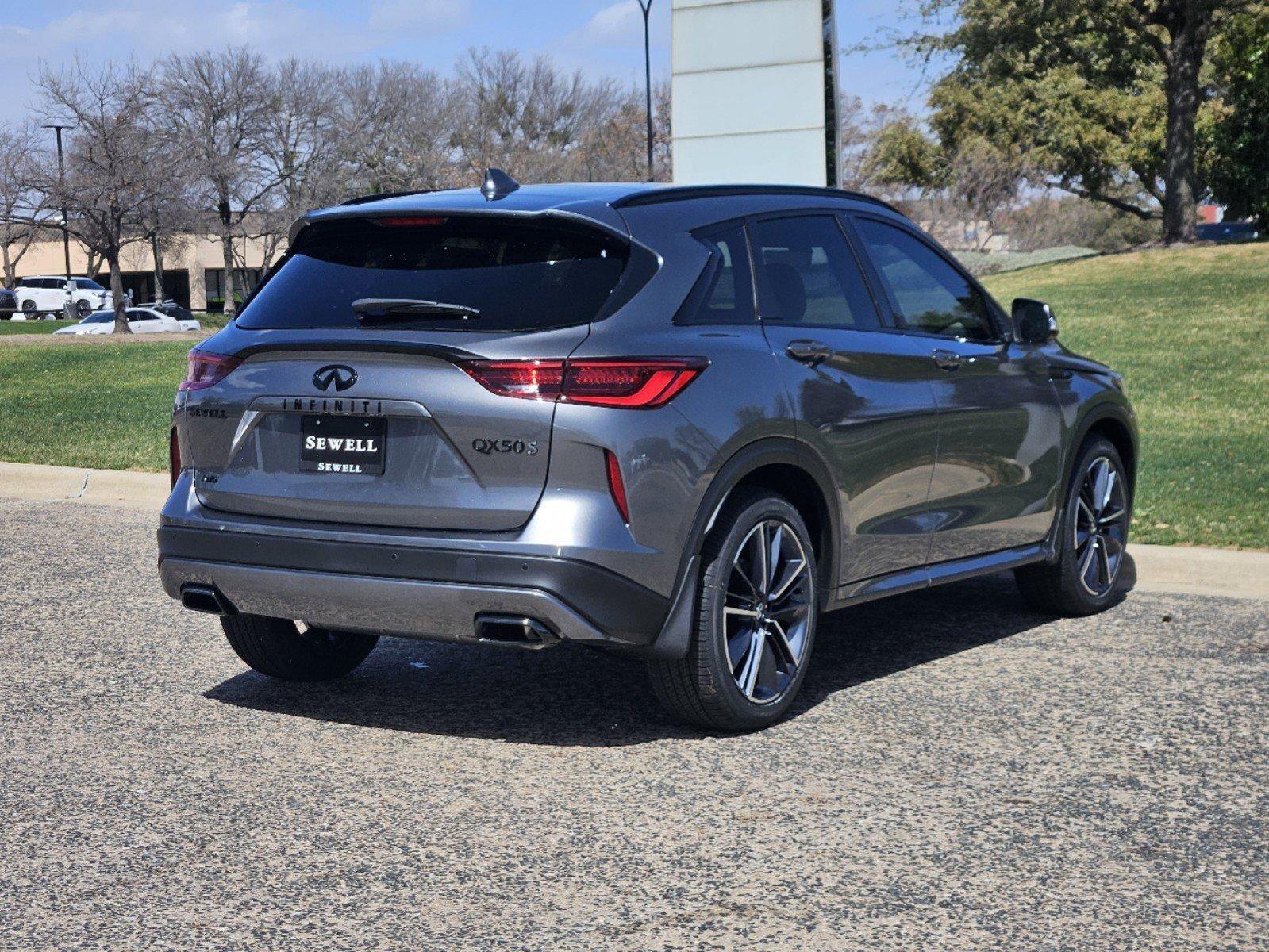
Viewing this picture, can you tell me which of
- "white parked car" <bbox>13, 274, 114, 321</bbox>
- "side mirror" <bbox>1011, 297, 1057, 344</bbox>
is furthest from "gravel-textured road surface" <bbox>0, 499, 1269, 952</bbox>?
"white parked car" <bbox>13, 274, 114, 321</bbox>

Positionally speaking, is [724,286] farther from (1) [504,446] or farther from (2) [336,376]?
(2) [336,376]

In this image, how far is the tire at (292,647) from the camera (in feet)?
19.4

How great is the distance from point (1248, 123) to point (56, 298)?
170ft

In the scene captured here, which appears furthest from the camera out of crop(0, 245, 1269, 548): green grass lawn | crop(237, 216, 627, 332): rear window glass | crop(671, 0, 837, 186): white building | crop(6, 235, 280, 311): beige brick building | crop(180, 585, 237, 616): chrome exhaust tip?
→ crop(6, 235, 280, 311): beige brick building

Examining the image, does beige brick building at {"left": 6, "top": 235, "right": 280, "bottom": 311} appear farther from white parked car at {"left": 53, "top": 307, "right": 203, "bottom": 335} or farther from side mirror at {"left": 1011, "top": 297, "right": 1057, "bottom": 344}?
side mirror at {"left": 1011, "top": 297, "right": 1057, "bottom": 344}

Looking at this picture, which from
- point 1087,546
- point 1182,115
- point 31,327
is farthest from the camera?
point 31,327

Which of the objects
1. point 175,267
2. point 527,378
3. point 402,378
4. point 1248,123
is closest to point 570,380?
point 527,378

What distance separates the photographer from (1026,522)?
22.4 feet

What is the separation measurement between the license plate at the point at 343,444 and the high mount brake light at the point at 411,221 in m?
0.70

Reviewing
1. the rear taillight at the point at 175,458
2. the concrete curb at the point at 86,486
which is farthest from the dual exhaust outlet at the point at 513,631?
the concrete curb at the point at 86,486

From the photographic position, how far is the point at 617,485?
186 inches

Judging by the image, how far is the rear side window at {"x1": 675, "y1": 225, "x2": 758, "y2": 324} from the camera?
5148 mm

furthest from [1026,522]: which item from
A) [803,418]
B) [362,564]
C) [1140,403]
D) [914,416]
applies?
[1140,403]

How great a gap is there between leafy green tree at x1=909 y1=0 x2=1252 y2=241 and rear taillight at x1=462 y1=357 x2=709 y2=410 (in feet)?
107
